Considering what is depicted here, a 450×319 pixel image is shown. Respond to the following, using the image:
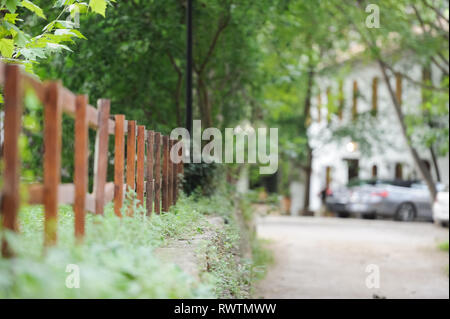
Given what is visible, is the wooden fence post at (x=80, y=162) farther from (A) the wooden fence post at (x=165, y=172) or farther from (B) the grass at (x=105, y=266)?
(A) the wooden fence post at (x=165, y=172)

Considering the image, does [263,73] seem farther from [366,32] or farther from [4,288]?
[4,288]

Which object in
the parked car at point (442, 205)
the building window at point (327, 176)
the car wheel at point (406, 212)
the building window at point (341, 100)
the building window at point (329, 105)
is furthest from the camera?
the building window at point (327, 176)

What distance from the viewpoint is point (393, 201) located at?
19.3 m

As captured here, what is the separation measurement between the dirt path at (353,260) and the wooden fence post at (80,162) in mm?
4969

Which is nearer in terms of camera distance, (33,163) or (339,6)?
(33,163)

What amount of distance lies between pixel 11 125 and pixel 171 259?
1.30m

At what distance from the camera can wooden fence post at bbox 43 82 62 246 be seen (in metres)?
2.64

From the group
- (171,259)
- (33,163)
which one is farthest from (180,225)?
(33,163)

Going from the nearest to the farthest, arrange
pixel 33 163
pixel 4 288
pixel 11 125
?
pixel 4 288
pixel 11 125
pixel 33 163

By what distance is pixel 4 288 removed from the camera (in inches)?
82.7

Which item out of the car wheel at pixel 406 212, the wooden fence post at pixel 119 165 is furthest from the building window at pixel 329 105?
the wooden fence post at pixel 119 165

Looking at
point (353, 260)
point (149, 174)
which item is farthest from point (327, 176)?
point (149, 174)

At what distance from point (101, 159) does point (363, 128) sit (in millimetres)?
21015

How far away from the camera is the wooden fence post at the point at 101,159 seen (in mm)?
3404
